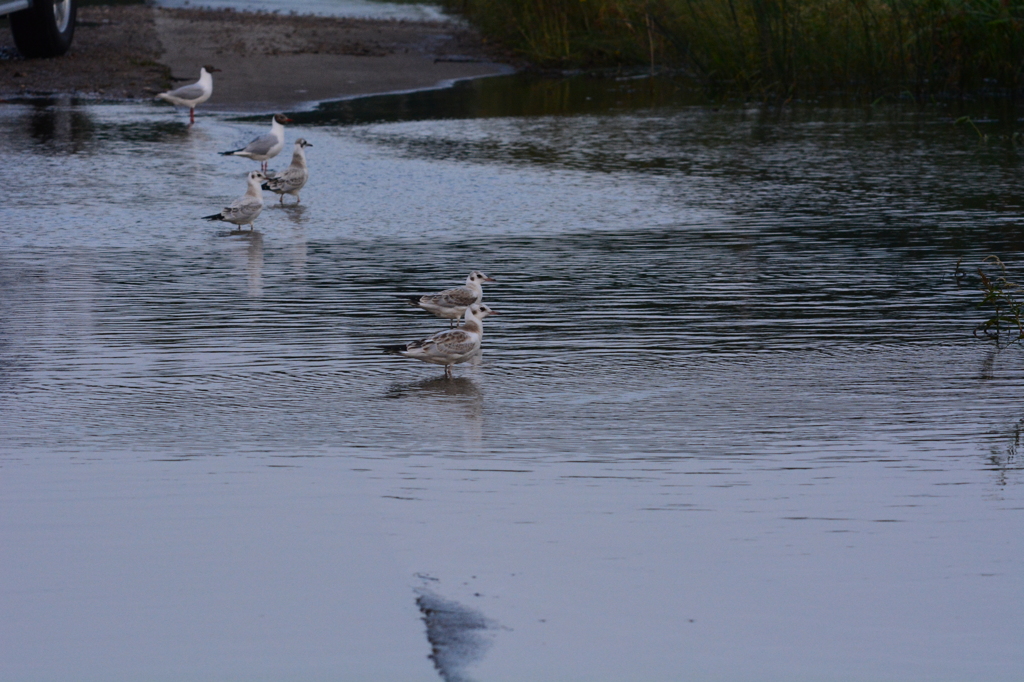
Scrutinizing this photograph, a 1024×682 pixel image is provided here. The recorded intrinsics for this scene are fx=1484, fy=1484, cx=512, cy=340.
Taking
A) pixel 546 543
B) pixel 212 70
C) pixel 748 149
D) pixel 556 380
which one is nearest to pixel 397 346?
pixel 556 380

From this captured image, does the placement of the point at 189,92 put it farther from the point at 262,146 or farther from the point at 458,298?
the point at 458,298

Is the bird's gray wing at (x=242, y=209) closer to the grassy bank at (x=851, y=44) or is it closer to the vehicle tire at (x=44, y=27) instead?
the grassy bank at (x=851, y=44)

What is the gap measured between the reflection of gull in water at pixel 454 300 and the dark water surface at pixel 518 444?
25cm

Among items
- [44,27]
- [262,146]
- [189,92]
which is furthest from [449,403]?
[44,27]

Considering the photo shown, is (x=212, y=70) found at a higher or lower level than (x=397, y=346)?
higher

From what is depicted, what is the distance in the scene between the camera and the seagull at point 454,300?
8.48 metres

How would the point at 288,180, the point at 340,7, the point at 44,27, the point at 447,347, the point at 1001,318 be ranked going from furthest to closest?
the point at 340,7
the point at 44,27
the point at 288,180
the point at 1001,318
the point at 447,347

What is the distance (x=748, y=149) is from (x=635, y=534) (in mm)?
12204

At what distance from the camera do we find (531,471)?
5.97 m

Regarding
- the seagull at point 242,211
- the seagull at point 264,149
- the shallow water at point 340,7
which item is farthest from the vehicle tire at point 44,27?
the shallow water at point 340,7

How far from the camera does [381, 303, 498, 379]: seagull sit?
7.40 meters

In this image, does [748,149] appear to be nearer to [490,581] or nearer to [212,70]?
[212,70]

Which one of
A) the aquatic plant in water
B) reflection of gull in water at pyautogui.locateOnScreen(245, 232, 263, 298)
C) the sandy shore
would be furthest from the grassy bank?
the aquatic plant in water

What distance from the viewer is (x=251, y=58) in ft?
87.9
